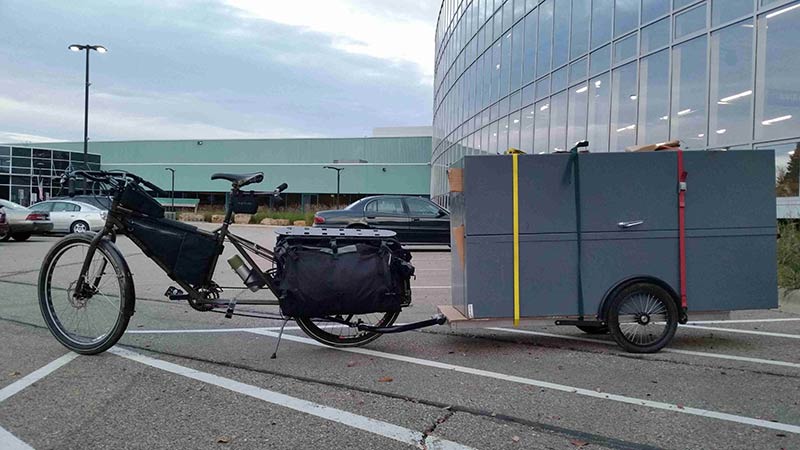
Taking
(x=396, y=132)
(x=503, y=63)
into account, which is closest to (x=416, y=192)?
(x=396, y=132)

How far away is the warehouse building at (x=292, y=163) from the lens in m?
57.1

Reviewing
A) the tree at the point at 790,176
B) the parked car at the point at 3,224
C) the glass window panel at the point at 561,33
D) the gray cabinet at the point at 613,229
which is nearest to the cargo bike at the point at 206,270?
the gray cabinet at the point at 613,229

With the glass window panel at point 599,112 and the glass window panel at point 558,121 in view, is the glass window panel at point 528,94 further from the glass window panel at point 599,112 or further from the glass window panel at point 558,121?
the glass window panel at point 599,112

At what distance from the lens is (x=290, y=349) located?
5289 mm

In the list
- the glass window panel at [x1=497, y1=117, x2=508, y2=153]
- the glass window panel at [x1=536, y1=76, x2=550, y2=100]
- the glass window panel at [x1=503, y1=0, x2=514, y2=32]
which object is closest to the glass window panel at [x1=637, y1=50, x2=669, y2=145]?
the glass window panel at [x1=536, y1=76, x2=550, y2=100]

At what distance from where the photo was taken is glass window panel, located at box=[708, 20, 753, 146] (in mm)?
11672

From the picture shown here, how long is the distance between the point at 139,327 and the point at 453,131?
93.7ft

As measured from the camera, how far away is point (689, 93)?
1318 cm

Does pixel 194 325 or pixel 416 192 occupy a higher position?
pixel 416 192

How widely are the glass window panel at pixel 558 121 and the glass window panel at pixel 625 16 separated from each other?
294cm

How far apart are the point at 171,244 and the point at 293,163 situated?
5660 centimetres

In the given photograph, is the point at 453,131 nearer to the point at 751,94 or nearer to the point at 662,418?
the point at 751,94

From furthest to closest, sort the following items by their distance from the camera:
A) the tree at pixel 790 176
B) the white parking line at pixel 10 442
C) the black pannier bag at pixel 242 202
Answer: the tree at pixel 790 176, the black pannier bag at pixel 242 202, the white parking line at pixel 10 442

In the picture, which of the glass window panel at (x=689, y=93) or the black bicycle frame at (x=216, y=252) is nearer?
the black bicycle frame at (x=216, y=252)
